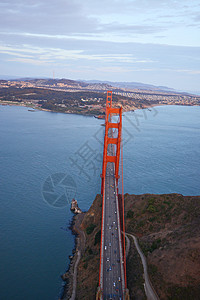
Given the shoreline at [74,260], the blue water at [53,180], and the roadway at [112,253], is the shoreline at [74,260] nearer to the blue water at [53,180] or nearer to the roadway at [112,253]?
the blue water at [53,180]

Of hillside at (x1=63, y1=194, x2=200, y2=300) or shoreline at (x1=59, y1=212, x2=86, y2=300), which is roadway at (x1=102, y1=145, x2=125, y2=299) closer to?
hillside at (x1=63, y1=194, x2=200, y2=300)

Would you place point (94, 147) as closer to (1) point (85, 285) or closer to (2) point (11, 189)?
(2) point (11, 189)

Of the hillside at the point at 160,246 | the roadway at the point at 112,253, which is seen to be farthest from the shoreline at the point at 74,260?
the roadway at the point at 112,253

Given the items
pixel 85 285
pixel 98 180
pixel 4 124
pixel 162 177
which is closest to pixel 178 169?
pixel 162 177

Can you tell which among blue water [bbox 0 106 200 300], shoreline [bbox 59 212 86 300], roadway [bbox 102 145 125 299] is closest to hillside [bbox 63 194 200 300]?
shoreline [bbox 59 212 86 300]

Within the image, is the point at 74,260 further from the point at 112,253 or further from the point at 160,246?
the point at 160,246

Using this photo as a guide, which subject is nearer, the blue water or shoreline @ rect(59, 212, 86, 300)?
shoreline @ rect(59, 212, 86, 300)

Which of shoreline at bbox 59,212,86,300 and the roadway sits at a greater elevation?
the roadway
